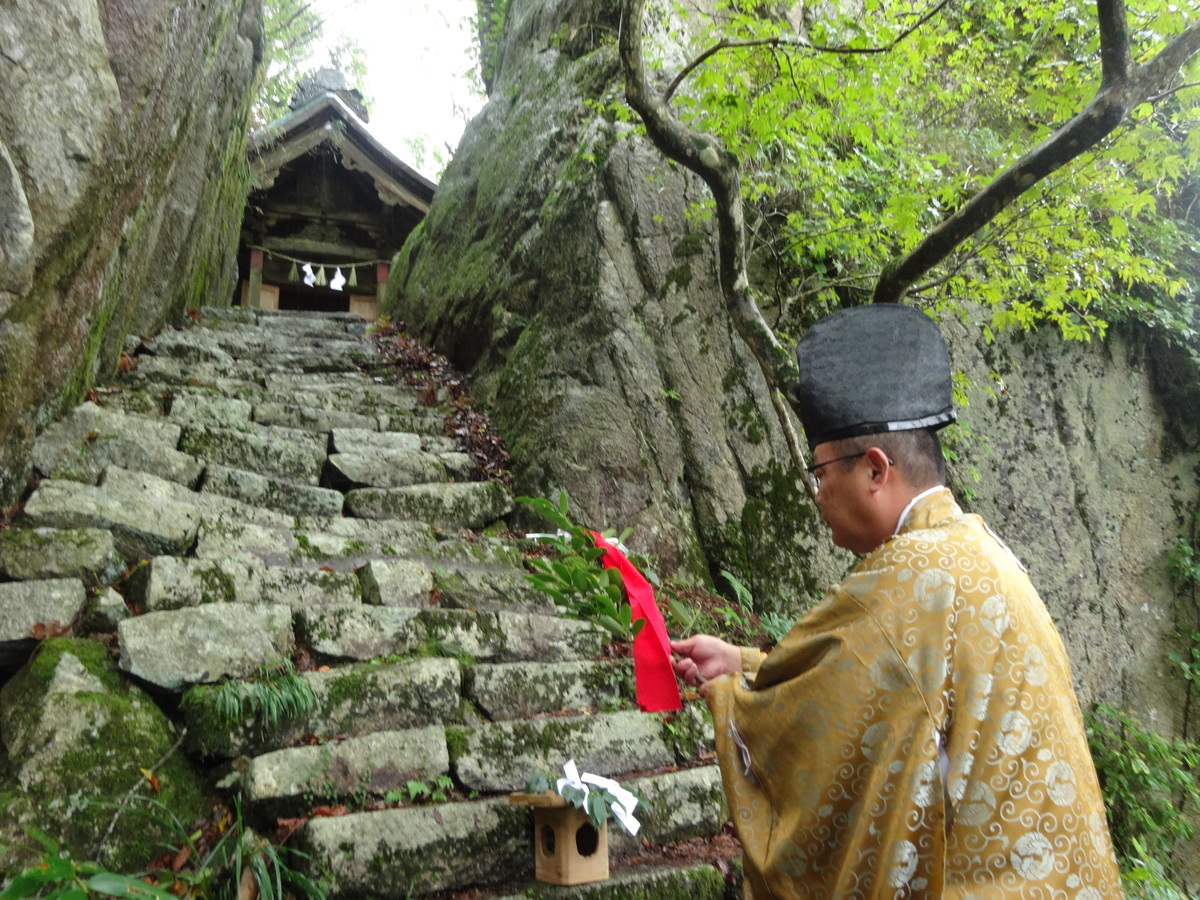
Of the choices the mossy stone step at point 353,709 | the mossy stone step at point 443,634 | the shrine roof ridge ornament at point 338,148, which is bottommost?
the mossy stone step at point 353,709

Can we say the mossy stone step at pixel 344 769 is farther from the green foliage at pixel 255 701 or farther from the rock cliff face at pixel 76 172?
the rock cliff face at pixel 76 172

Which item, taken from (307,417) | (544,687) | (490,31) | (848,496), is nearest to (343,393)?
(307,417)

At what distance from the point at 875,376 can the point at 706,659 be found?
0.91m

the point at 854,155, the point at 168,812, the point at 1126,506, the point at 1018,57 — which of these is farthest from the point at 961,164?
the point at 168,812

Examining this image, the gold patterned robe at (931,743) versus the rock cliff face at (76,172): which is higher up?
the rock cliff face at (76,172)

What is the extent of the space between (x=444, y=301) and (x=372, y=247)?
26.8ft

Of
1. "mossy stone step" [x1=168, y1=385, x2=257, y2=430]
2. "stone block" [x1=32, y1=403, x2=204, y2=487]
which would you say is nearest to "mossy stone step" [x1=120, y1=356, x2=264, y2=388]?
"mossy stone step" [x1=168, y1=385, x2=257, y2=430]

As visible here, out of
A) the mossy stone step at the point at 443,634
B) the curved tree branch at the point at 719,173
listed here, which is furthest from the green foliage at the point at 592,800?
the curved tree branch at the point at 719,173

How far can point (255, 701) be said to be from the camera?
305 centimetres

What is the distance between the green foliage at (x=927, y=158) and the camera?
A: 4.94m

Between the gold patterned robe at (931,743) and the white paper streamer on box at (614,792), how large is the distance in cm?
101

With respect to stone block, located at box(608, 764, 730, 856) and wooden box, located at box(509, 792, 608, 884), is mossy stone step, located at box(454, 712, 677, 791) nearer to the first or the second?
stone block, located at box(608, 764, 730, 856)

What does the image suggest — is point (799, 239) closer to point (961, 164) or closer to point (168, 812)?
point (961, 164)

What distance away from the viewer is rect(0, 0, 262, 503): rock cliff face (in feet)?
11.9
